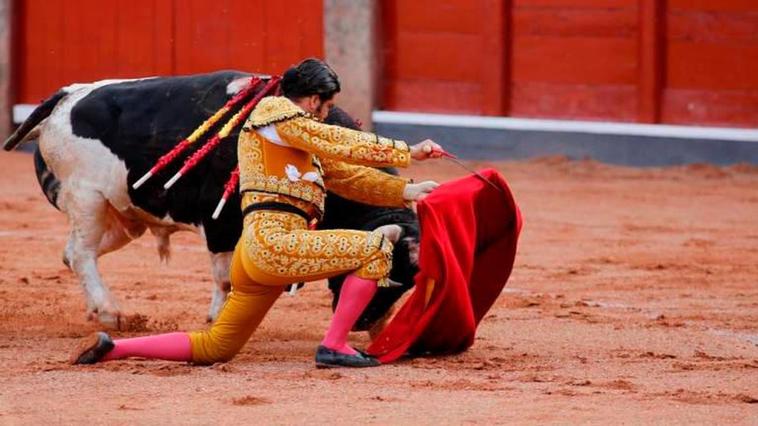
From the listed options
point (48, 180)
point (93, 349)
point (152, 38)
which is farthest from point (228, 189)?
point (152, 38)

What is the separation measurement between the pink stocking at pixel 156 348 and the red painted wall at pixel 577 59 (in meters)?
7.23

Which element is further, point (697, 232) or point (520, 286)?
point (697, 232)

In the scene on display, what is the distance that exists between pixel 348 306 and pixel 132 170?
1515 mm

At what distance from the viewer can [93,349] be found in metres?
5.85

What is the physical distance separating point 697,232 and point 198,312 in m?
3.58

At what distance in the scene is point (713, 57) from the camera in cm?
1238

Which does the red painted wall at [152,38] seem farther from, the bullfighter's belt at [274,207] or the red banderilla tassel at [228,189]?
the bullfighter's belt at [274,207]

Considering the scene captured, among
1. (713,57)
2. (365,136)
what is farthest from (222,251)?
(713,57)

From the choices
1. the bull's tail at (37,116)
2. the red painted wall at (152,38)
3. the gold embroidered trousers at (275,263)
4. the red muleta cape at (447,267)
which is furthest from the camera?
the red painted wall at (152,38)

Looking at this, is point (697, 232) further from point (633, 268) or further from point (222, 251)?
point (222, 251)

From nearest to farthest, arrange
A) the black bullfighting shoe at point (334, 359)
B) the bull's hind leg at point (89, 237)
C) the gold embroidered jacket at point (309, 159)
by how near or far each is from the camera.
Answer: the gold embroidered jacket at point (309, 159)
the black bullfighting shoe at point (334, 359)
the bull's hind leg at point (89, 237)

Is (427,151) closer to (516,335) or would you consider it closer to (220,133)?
(220,133)

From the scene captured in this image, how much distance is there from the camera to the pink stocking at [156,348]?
5.80 meters

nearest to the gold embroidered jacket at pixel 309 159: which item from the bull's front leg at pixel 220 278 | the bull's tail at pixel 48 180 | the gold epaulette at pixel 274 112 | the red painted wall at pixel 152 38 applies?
the gold epaulette at pixel 274 112
